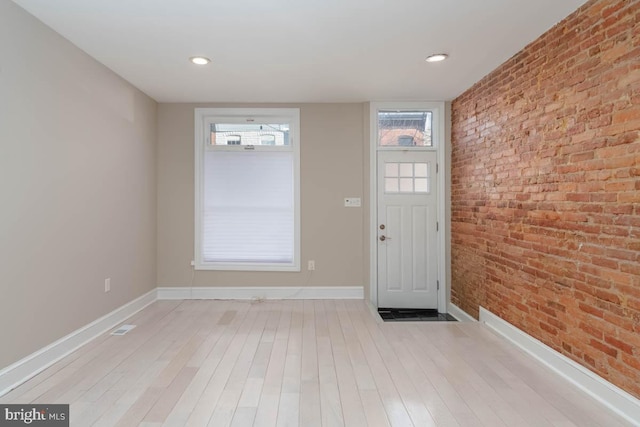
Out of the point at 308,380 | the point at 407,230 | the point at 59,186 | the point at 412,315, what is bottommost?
the point at 412,315

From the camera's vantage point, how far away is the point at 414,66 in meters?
3.30

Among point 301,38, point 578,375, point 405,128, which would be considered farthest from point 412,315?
point 301,38

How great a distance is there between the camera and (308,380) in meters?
2.42

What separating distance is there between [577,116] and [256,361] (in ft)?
9.65

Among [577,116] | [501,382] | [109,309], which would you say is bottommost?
[501,382]

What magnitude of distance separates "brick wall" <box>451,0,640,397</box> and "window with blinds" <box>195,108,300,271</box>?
2355mm

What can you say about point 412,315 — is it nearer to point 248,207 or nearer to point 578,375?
point 578,375

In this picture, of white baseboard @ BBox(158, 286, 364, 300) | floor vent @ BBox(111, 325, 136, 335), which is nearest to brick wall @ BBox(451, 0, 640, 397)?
white baseboard @ BBox(158, 286, 364, 300)

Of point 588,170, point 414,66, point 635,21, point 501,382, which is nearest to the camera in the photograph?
point 635,21

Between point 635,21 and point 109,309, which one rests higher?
point 635,21

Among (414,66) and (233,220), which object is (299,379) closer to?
(233,220)

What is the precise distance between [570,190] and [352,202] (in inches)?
98.9

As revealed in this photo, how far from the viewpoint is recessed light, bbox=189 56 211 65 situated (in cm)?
308

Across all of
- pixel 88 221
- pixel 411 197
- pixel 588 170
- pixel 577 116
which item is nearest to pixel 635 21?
pixel 577 116
